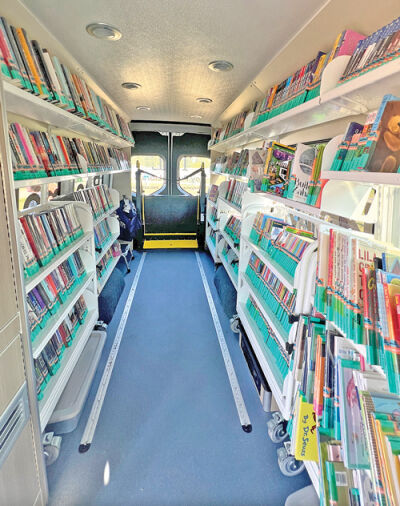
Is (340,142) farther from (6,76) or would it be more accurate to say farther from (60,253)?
(60,253)

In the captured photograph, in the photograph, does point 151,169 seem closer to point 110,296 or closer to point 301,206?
point 110,296

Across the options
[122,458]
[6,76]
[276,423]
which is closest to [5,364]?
[122,458]

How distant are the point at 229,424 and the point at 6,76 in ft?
8.04

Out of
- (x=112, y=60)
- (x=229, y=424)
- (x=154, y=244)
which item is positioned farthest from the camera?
(x=154, y=244)

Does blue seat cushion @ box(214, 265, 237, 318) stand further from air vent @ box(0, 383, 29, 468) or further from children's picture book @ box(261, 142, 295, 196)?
air vent @ box(0, 383, 29, 468)

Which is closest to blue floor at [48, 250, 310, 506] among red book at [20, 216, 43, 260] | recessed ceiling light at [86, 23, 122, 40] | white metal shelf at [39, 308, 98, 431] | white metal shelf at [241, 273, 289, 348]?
white metal shelf at [39, 308, 98, 431]

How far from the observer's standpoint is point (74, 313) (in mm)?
2656

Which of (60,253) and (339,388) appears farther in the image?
(60,253)

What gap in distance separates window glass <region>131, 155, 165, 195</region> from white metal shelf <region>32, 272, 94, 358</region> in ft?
16.3

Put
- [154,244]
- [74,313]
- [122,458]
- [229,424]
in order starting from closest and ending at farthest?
[122,458] → [229,424] → [74,313] → [154,244]

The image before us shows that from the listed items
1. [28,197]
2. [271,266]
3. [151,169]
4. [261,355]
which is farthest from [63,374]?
[151,169]

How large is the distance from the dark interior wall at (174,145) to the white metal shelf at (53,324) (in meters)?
5.04

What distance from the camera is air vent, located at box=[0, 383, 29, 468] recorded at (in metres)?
1.19

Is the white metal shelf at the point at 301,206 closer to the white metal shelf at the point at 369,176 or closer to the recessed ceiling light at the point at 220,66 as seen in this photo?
the white metal shelf at the point at 369,176
